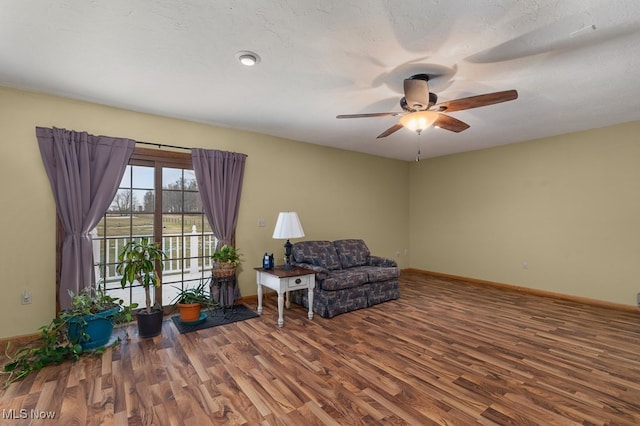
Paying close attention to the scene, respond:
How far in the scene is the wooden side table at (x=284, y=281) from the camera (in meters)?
3.46

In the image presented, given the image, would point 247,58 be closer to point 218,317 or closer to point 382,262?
point 218,317

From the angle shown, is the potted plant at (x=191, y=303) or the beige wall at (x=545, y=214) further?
the beige wall at (x=545, y=214)

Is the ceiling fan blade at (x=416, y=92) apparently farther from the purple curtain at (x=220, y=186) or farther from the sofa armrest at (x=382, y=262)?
the sofa armrest at (x=382, y=262)

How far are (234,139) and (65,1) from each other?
8.48ft

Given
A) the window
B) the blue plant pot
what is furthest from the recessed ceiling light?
the blue plant pot

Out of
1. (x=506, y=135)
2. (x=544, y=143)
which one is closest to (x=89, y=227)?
(x=506, y=135)

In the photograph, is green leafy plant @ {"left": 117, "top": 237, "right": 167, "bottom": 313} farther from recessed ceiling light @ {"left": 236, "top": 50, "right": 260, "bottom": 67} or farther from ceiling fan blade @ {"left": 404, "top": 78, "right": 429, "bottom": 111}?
ceiling fan blade @ {"left": 404, "top": 78, "right": 429, "bottom": 111}

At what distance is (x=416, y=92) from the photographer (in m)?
2.36

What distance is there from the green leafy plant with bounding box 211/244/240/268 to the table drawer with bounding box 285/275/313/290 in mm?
843

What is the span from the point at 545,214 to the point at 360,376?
14.5 ft

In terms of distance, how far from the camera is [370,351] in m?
2.80

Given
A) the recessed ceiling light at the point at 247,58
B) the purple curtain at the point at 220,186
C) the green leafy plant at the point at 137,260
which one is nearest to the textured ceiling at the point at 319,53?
the recessed ceiling light at the point at 247,58

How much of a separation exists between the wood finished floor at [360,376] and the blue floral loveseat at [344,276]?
0.30 m

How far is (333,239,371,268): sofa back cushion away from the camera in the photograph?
481 centimetres
